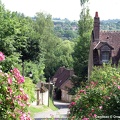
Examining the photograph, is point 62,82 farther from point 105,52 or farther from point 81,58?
point 105,52

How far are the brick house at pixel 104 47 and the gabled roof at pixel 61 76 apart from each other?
34200 mm

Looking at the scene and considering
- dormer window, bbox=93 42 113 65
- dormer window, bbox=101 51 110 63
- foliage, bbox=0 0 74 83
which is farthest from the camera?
dormer window, bbox=101 51 110 63

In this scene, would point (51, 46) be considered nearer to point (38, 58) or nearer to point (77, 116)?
point (38, 58)

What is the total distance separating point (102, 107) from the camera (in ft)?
42.6

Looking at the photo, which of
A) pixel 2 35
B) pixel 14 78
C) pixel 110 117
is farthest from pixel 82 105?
pixel 2 35

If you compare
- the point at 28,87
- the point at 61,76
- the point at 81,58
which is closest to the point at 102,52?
the point at 81,58

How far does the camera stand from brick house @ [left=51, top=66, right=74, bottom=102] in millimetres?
66675

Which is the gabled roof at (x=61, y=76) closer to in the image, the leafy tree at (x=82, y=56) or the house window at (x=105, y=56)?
the leafy tree at (x=82, y=56)

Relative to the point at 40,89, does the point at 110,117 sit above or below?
above

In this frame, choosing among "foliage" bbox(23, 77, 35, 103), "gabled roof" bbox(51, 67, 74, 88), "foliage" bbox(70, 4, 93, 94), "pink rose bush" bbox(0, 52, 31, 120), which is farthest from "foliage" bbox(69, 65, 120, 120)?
"gabled roof" bbox(51, 67, 74, 88)

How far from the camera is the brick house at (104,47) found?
35812 millimetres

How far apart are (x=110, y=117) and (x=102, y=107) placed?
36.2 inches

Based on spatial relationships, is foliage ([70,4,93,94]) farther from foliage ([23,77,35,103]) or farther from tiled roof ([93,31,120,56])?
foliage ([23,77,35,103])

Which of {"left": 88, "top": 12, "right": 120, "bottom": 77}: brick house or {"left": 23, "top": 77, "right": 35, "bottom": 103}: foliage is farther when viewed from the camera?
{"left": 88, "top": 12, "right": 120, "bottom": 77}: brick house
